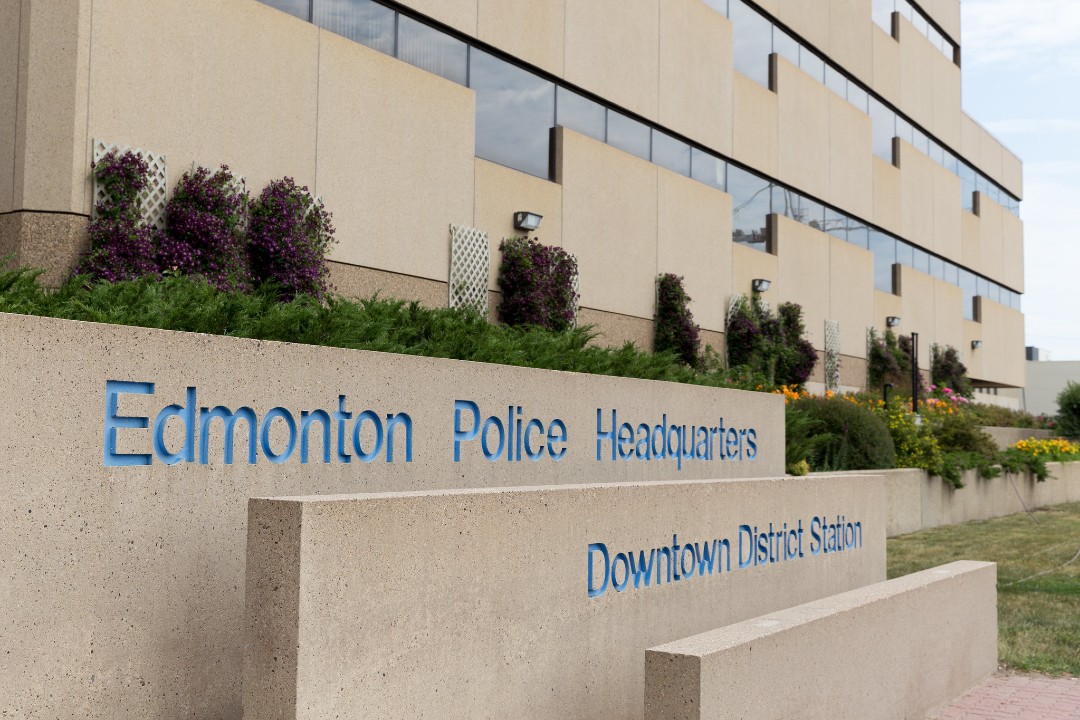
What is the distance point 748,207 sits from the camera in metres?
21.5

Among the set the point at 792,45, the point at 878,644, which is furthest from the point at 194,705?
the point at 792,45

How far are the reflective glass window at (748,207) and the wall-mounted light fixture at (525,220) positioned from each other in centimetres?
690

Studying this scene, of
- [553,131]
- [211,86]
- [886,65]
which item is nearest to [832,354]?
[886,65]

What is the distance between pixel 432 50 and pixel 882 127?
18092 mm

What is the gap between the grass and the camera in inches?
317

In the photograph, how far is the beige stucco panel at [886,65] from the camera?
27.6 metres

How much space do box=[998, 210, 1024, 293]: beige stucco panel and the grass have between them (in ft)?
66.0

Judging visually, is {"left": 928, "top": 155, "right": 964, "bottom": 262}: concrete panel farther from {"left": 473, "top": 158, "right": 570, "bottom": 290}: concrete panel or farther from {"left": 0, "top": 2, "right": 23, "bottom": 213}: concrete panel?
{"left": 0, "top": 2, "right": 23, "bottom": 213}: concrete panel

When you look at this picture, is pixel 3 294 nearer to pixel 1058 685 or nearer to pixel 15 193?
pixel 15 193

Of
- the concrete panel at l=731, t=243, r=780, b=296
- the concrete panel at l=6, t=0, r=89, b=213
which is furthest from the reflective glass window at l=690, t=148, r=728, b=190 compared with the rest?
the concrete panel at l=6, t=0, r=89, b=213

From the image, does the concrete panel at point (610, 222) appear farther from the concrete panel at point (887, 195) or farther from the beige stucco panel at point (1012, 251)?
the beige stucco panel at point (1012, 251)

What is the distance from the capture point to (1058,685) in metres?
7.05

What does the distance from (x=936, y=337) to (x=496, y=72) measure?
20925 mm

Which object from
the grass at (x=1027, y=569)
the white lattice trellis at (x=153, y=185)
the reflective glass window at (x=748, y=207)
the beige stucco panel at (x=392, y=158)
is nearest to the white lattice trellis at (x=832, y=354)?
the reflective glass window at (x=748, y=207)
